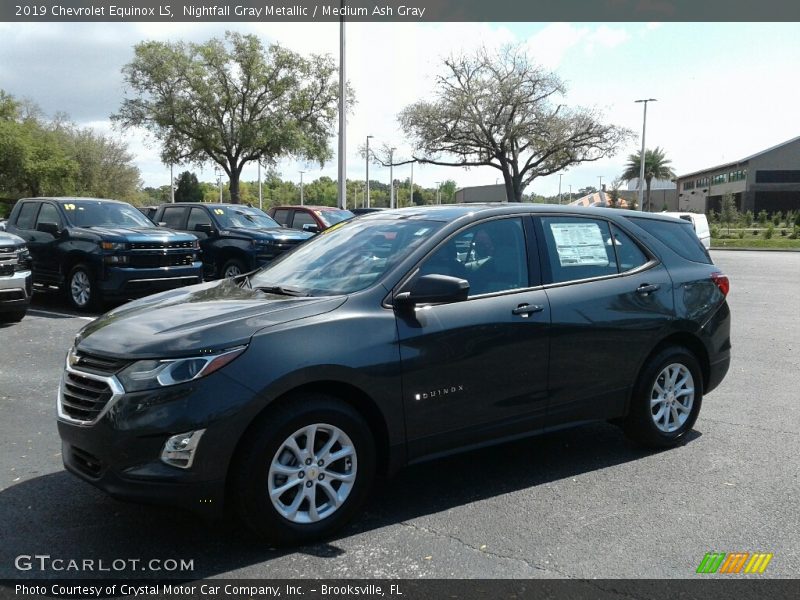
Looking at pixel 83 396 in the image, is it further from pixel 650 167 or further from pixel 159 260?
pixel 650 167

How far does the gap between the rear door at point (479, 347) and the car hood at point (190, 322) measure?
1.92 feet

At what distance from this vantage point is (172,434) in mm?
3393

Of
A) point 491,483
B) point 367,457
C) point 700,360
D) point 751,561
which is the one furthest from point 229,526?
point 700,360

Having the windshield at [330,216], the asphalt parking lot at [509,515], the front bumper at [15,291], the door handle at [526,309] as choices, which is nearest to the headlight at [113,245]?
the front bumper at [15,291]

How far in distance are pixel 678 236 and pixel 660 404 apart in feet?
4.42

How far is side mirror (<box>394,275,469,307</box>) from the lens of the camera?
3.94m

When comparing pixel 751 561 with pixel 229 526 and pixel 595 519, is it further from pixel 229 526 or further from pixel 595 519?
pixel 229 526

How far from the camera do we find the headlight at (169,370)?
11.3 feet

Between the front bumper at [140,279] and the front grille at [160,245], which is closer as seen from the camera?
the front bumper at [140,279]

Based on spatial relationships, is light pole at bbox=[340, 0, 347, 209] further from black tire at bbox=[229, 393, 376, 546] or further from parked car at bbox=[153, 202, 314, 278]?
black tire at bbox=[229, 393, 376, 546]

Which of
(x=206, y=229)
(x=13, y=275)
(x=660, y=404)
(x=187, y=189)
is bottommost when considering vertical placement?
(x=660, y=404)

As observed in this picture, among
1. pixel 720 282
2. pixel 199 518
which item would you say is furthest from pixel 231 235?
pixel 199 518
